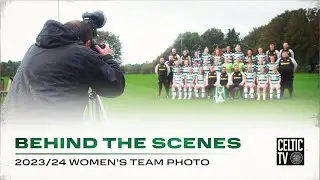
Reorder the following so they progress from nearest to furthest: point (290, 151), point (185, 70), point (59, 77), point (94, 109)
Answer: point (59, 77), point (94, 109), point (290, 151), point (185, 70)

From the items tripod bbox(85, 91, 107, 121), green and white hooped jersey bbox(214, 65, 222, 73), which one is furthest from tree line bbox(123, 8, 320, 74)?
tripod bbox(85, 91, 107, 121)

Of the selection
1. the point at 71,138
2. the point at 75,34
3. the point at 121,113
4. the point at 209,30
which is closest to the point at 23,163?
the point at 71,138

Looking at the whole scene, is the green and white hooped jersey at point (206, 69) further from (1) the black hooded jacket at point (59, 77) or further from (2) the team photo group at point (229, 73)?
(1) the black hooded jacket at point (59, 77)

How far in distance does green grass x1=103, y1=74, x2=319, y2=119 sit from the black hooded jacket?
4.83 ft

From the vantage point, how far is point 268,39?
4363mm

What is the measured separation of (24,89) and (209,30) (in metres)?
2.20

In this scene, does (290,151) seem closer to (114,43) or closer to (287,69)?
(287,69)

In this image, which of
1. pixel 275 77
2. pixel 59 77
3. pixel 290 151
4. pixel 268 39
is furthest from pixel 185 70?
pixel 59 77

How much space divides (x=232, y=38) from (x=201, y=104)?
0.74 meters

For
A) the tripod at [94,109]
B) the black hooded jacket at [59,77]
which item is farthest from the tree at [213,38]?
the black hooded jacket at [59,77]

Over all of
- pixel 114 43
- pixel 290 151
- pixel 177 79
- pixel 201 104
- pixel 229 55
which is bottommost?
pixel 290 151

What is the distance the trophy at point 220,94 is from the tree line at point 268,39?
0.57 m

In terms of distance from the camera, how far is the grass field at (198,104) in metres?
4.16

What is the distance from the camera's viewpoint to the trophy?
463 centimetres
